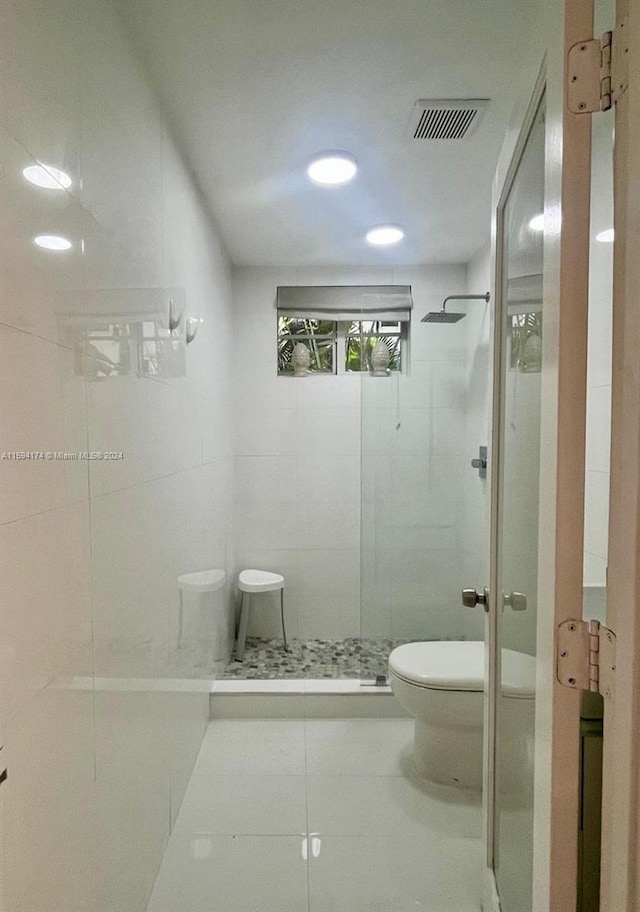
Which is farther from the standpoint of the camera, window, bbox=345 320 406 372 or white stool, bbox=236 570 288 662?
white stool, bbox=236 570 288 662

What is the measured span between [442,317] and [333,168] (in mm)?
1053

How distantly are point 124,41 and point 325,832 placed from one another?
7.93ft

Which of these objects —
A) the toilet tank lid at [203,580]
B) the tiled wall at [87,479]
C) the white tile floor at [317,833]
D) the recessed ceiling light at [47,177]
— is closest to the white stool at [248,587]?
the toilet tank lid at [203,580]

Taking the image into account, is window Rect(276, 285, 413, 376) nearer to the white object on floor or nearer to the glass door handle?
the white object on floor

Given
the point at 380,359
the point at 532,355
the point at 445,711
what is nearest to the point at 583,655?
the point at 532,355

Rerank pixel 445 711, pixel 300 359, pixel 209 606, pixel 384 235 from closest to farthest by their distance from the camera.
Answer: pixel 445 711, pixel 209 606, pixel 384 235, pixel 300 359

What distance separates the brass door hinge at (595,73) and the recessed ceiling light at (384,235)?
210 cm

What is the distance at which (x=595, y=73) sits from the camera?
0.69m

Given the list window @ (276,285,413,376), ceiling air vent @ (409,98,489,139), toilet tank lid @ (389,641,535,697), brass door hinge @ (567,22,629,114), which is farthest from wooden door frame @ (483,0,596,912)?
window @ (276,285,413,376)

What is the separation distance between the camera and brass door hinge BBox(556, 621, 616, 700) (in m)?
0.70

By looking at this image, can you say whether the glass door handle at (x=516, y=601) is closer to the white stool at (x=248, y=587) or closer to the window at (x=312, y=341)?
the white stool at (x=248, y=587)

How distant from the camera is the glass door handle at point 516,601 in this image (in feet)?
3.62

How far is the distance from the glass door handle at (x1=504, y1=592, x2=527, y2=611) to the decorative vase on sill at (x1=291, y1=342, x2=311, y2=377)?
2.34 metres

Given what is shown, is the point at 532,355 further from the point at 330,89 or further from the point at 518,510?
the point at 330,89
